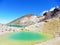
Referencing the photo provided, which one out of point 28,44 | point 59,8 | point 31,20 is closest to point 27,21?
point 31,20

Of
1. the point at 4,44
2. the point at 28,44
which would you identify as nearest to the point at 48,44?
the point at 28,44

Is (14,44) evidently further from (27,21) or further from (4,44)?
(27,21)

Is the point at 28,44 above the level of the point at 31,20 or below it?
below

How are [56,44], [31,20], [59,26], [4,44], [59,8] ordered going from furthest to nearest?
[31,20], [59,8], [59,26], [4,44], [56,44]

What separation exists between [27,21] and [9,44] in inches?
5288

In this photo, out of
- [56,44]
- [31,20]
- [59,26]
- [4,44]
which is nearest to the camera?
[56,44]

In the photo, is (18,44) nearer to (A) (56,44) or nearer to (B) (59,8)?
(A) (56,44)

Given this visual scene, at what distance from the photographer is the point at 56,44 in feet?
66.1

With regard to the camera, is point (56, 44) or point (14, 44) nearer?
point (56, 44)

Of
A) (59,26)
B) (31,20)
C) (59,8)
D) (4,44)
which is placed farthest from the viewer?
(31,20)

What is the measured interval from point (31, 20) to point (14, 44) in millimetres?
132238

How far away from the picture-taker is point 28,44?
22438 millimetres

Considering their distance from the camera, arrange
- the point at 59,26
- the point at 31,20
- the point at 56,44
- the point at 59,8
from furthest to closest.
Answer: the point at 31,20 → the point at 59,8 → the point at 59,26 → the point at 56,44

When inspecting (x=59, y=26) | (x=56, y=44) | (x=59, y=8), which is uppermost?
(x=59, y=8)
